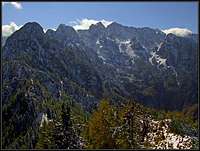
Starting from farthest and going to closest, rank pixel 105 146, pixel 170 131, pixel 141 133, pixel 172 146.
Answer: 1. pixel 170 131
2. pixel 141 133
3. pixel 172 146
4. pixel 105 146

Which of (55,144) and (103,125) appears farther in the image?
(55,144)

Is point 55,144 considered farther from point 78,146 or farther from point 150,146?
point 150,146

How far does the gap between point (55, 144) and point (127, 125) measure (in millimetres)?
19026

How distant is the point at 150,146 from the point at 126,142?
15.9 feet

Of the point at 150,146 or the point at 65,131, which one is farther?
the point at 65,131

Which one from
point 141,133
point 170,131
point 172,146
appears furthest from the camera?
point 170,131

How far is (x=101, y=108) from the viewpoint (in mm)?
84062

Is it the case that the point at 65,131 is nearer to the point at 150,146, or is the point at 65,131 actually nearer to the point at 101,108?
the point at 101,108

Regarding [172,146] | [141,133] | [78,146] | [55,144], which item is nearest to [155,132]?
[141,133]

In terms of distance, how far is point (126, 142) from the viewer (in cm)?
7856

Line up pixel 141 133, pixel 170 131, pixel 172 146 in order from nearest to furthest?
pixel 172 146 < pixel 141 133 < pixel 170 131

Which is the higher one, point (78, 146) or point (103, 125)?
point (103, 125)

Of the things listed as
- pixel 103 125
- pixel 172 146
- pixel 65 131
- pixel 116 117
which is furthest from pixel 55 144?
pixel 172 146

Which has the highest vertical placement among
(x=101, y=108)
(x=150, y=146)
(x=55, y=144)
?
(x=101, y=108)
